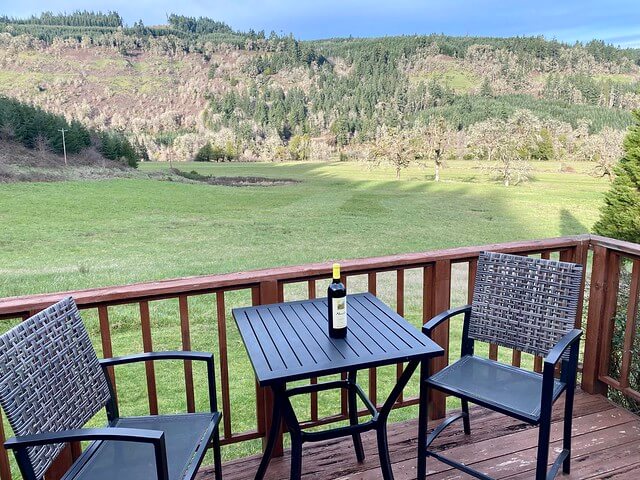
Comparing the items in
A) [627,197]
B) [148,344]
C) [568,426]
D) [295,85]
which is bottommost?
[627,197]

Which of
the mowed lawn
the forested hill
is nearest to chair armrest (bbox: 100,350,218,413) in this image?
the mowed lawn

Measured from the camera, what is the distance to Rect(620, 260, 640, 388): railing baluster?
83.2 inches

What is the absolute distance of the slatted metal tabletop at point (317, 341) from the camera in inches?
52.0

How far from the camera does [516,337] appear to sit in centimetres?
187

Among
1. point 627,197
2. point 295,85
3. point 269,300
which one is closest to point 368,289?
point 269,300

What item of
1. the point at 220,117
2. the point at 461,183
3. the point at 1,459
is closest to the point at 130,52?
the point at 220,117

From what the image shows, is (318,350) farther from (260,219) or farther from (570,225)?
(570,225)

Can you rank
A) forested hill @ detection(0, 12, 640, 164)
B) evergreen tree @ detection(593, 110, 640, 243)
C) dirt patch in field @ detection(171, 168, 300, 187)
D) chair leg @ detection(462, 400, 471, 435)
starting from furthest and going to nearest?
dirt patch in field @ detection(171, 168, 300, 187)
forested hill @ detection(0, 12, 640, 164)
evergreen tree @ detection(593, 110, 640, 243)
chair leg @ detection(462, 400, 471, 435)

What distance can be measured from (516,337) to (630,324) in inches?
27.4

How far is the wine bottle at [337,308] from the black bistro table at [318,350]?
1.1 inches

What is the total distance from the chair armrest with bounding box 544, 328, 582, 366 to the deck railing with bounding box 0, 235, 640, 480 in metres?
0.56

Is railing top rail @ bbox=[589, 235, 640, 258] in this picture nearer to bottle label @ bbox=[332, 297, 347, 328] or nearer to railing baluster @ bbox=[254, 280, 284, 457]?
bottle label @ bbox=[332, 297, 347, 328]

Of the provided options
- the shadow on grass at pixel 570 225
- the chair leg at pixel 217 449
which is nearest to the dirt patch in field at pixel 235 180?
the shadow on grass at pixel 570 225

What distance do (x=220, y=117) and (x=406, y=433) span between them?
2187 cm
